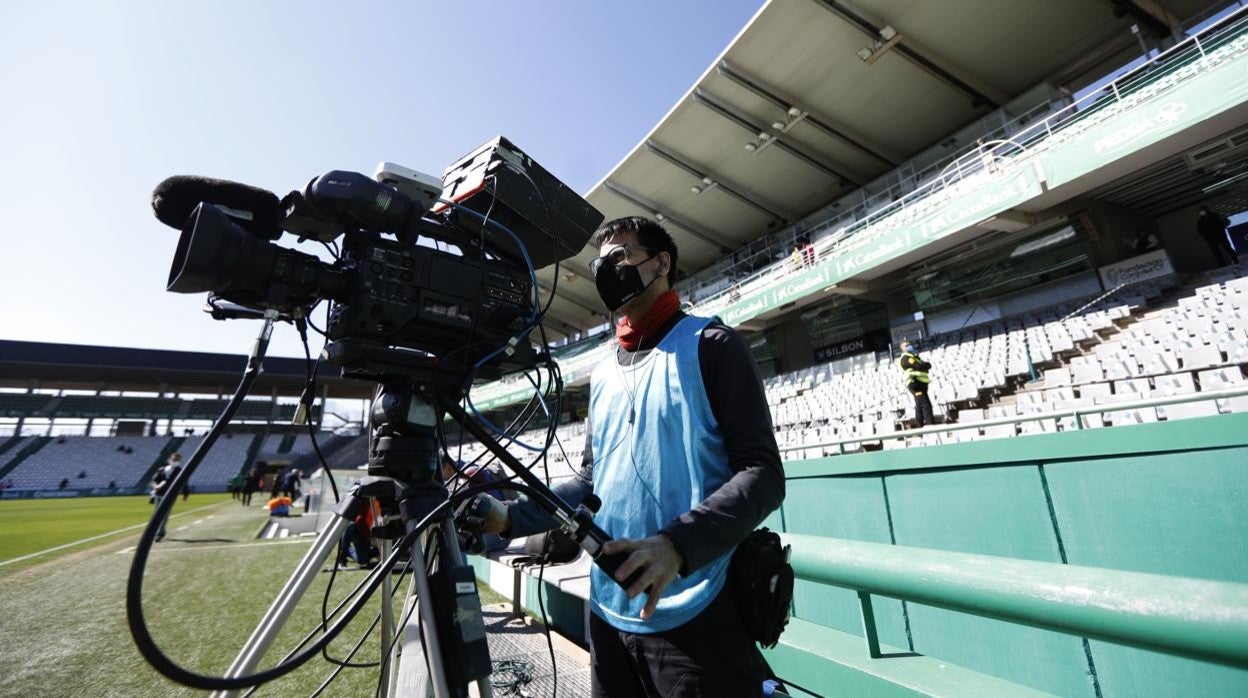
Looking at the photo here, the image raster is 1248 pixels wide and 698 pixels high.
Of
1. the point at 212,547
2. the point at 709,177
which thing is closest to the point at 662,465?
the point at 212,547

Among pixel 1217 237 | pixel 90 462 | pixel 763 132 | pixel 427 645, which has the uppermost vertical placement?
pixel 763 132

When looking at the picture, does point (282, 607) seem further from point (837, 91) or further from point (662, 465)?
point (837, 91)

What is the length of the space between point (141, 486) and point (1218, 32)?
45190 mm

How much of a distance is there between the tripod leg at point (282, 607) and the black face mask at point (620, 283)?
2.72 feet

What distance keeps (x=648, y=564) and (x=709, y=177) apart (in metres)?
15.0

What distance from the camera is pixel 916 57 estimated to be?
10594 mm

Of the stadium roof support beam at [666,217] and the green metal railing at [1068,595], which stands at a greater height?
the stadium roof support beam at [666,217]

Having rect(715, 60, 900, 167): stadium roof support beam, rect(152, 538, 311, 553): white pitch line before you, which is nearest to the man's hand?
rect(152, 538, 311, 553): white pitch line

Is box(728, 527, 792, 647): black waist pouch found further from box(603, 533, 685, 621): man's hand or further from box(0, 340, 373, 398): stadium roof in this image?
box(0, 340, 373, 398): stadium roof

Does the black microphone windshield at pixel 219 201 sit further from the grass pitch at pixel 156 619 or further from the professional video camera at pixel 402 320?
the grass pitch at pixel 156 619

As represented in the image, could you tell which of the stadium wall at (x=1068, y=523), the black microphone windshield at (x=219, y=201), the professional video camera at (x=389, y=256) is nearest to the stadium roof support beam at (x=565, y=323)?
the stadium wall at (x=1068, y=523)

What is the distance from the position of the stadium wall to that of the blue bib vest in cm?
62

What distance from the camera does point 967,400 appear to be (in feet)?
26.1

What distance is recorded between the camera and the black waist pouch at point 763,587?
1.01m
